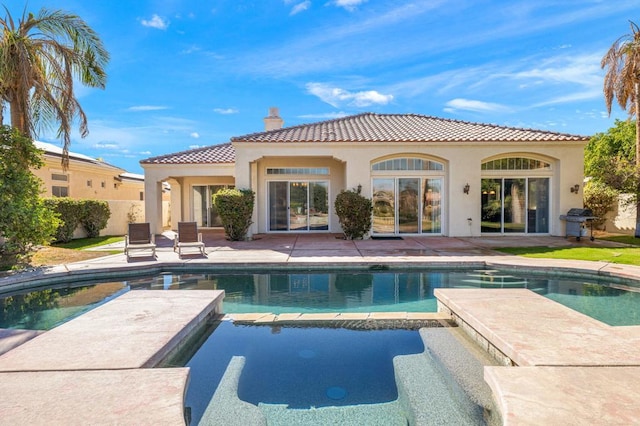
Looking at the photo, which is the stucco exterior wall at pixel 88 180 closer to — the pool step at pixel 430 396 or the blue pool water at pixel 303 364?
the blue pool water at pixel 303 364

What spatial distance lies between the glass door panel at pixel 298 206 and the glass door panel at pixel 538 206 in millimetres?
10378

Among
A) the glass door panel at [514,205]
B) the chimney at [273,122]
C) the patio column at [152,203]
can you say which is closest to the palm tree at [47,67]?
the patio column at [152,203]

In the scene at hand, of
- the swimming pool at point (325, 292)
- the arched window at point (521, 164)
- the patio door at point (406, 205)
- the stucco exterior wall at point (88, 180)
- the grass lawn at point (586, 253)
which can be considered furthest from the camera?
the stucco exterior wall at point (88, 180)

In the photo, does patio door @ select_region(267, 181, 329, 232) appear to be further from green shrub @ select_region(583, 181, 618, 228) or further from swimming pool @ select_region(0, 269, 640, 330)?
green shrub @ select_region(583, 181, 618, 228)

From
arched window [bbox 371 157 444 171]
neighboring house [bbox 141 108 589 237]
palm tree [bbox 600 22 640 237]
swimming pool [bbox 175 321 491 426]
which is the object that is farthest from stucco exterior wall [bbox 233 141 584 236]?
swimming pool [bbox 175 321 491 426]

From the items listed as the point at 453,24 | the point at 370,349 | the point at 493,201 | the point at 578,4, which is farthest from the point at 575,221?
the point at 370,349

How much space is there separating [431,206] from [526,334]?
12643mm

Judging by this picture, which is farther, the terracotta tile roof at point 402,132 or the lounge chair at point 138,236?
the terracotta tile roof at point 402,132

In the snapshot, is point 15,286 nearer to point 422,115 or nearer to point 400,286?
point 400,286

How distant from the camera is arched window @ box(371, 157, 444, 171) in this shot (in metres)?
16.4

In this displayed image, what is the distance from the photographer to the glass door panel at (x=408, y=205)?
54.0ft

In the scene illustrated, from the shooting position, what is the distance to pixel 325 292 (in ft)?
26.8

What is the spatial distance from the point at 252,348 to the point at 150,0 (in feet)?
45.1

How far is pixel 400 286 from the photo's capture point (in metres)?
8.62
